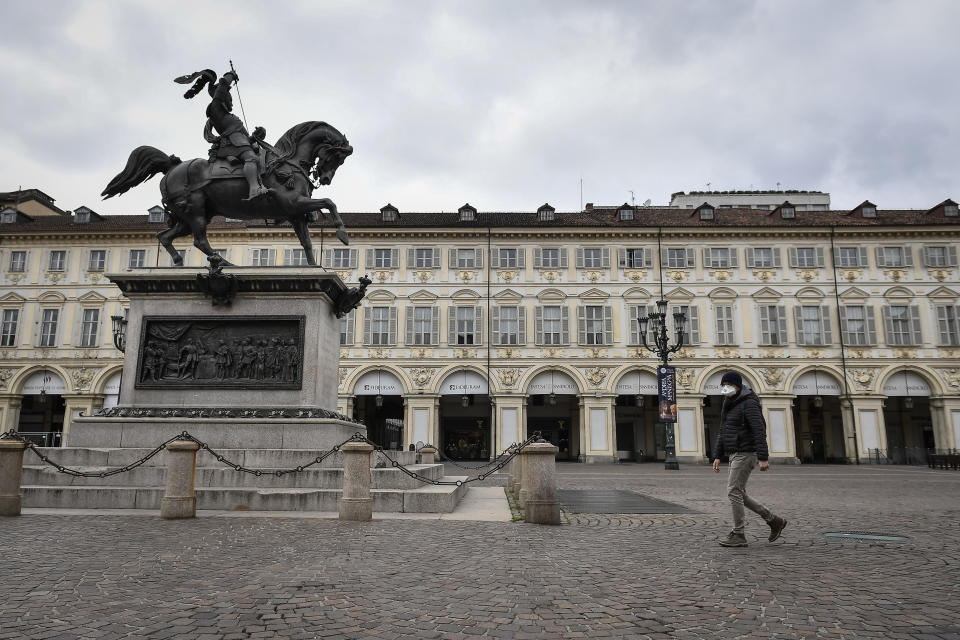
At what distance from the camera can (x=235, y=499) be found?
921 centimetres

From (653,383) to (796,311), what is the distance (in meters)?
8.06

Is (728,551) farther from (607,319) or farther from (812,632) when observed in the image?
(607,319)

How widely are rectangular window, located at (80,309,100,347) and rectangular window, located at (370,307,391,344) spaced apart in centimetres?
1384

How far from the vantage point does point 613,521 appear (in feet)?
29.8

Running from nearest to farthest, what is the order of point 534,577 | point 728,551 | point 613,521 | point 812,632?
1. point 812,632
2. point 534,577
3. point 728,551
4. point 613,521

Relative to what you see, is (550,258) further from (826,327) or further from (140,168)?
(140,168)

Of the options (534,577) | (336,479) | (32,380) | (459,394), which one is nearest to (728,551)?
(534,577)

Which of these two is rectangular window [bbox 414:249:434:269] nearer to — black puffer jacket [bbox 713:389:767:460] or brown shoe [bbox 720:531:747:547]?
black puffer jacket [bbox 713:389:767:460]

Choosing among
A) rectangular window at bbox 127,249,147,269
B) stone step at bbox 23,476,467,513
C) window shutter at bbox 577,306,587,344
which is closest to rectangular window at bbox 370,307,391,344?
window shutter at bbox 577,306,587,344

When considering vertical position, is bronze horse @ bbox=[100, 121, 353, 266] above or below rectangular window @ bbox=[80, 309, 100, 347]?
below

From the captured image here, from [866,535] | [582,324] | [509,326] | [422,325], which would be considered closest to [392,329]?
[422,325]

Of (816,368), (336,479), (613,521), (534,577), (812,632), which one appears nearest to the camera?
(812,632)

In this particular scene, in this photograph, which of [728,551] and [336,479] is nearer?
[728,551]

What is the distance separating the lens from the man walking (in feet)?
22.4
